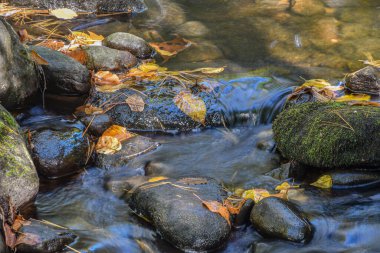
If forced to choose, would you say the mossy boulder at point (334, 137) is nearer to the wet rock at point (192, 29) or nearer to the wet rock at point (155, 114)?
the wet rock at point (155, 114)

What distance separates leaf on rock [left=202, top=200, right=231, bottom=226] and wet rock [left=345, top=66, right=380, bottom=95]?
9.32 ft

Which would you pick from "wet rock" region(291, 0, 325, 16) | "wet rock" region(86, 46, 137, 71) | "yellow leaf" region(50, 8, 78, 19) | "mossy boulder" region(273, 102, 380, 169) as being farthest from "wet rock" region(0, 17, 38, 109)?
"wet rock" region(291, 0, 325, 16)

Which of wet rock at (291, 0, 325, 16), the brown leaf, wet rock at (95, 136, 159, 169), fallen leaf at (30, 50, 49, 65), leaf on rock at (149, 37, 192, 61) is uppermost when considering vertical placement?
fallen leaf at (30, 50, 49, 65)

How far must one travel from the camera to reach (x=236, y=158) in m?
4.94

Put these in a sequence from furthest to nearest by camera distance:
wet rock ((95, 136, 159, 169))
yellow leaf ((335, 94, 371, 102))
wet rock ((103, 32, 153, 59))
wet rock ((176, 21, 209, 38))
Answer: wet rock ((176, 21, 209, 38))
wet rock ((103, 32, 153, 59))
yellow leaf ((335, 94, 371, 102))
wet rock ((95, 136, 159, 169))

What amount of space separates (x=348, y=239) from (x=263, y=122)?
2066mm

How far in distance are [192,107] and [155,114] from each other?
0.41 m

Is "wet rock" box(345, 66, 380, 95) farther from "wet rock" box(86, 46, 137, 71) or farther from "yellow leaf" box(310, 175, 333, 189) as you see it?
"wet rock" box(86, 46, 137, 71)

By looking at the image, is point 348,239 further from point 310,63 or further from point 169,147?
point 310,63

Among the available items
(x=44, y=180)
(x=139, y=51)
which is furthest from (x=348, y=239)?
(x=139, y=51)

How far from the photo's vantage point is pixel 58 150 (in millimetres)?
4520

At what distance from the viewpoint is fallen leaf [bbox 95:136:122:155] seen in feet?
15.6

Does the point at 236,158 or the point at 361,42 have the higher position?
the point at 361,42

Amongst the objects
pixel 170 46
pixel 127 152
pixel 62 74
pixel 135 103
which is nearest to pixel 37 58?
pixel 62 74
